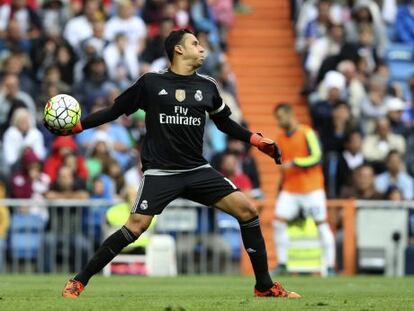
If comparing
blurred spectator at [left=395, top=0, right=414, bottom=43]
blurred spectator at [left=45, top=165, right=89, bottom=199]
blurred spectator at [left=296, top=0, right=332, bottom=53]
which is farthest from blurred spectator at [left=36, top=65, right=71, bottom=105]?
blurred spectator at [left=395, top=0, right=414, bottom=43]

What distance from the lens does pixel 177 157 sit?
12.7 meters

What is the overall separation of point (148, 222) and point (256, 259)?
107 cm

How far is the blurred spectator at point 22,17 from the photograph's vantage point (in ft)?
82.3

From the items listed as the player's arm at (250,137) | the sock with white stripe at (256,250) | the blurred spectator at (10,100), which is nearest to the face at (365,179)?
the blurred spectator at (10,100)

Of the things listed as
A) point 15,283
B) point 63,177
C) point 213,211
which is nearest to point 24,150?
point 63,177

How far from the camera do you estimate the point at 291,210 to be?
20938mm

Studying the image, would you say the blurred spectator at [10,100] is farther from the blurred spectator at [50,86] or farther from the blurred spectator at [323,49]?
the blurred spectator at [323,49]

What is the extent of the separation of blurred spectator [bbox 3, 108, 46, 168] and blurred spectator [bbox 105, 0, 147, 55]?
3.39 meters

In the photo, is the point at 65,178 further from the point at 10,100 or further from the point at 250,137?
the point at 250,137

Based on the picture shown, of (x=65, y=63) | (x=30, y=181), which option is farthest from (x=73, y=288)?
(x=65, y=63)

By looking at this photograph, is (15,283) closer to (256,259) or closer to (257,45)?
(256,259)

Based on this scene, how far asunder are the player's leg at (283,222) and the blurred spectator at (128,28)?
5.59 m

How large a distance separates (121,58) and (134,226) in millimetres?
12723

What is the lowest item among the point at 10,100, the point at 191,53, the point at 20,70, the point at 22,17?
the point at 191,53
